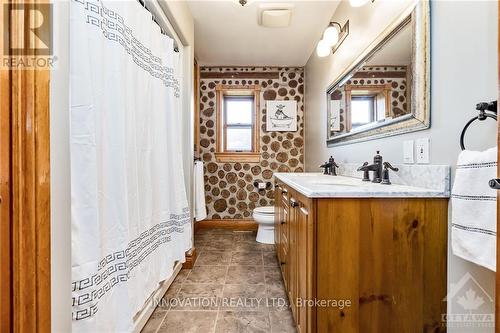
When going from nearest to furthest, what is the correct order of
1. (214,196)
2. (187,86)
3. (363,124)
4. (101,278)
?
(101,278) < (363,124) < (187,86) < (214,196)

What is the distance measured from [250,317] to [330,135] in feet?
5.89

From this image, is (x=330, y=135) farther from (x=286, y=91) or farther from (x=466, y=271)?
(x=466, y=271)

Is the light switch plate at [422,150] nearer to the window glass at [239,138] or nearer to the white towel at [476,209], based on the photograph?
the white towel at [476,209]

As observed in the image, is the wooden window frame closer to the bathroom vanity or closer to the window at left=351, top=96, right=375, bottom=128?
the window at left=351, top=96, right=375, bottom=128

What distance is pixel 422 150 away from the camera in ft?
3.94

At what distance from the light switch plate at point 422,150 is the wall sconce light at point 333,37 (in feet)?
4.31

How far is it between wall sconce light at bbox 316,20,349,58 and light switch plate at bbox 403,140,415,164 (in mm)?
1249

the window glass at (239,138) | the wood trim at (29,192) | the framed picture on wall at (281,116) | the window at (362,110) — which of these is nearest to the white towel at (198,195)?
the window glass at (239,138)

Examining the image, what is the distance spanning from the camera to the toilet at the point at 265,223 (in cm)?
294

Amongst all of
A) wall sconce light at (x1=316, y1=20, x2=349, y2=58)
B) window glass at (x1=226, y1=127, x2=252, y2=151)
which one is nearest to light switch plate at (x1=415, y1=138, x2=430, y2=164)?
wall sconce light at (x1=316, y1=20, x2=349, y2=58)

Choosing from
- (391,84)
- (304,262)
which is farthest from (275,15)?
(304,262)

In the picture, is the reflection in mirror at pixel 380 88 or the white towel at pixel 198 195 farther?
the white towel at pixel 198 195

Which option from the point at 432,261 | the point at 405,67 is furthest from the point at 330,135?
the point at 432,261

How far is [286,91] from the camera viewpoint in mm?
3773
